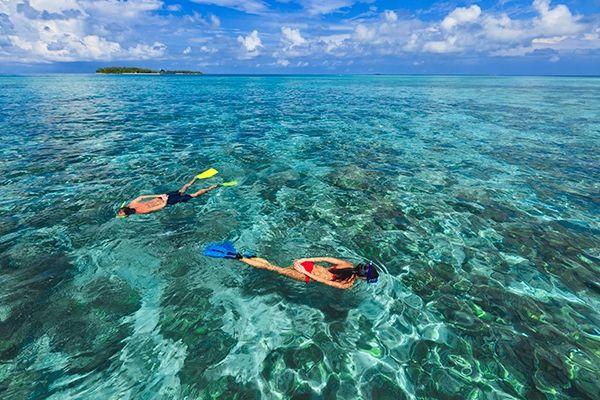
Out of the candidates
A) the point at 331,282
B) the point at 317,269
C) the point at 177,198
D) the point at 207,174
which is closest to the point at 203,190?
the point at 177,198

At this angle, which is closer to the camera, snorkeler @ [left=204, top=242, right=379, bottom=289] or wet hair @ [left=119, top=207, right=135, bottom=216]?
snorkeler @ [left=204, top=242, right=379, bottom=289]

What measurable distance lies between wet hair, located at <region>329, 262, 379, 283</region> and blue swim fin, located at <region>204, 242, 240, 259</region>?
2.85m

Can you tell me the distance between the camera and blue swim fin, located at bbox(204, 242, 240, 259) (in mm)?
9002

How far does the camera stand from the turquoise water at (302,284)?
5918mm

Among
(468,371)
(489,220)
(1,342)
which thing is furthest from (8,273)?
(489,220)

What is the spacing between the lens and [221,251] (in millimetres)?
9180

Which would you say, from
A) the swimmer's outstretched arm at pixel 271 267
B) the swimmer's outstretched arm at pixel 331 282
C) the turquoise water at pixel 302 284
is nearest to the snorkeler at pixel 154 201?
the turquoise water at pixel 302 284

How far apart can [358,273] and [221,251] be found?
401cm

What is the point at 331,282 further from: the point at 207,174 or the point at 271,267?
→ the point at 207,174

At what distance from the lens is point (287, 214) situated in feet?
39.9

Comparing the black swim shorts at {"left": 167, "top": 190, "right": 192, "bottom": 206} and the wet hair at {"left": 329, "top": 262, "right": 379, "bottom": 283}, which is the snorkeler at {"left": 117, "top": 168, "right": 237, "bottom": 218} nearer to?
Result: the black swim shorts at {"left": 167, "top": 190, "right": 192, "bottom": 206}

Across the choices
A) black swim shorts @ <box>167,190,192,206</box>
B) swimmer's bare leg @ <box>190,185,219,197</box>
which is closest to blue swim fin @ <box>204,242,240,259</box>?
black swim shorts @ <box>167,190,192,206</box>

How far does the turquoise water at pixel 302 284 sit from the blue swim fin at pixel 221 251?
0.36 meters

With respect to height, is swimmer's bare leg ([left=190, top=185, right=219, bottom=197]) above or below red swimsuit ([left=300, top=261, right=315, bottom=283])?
below
